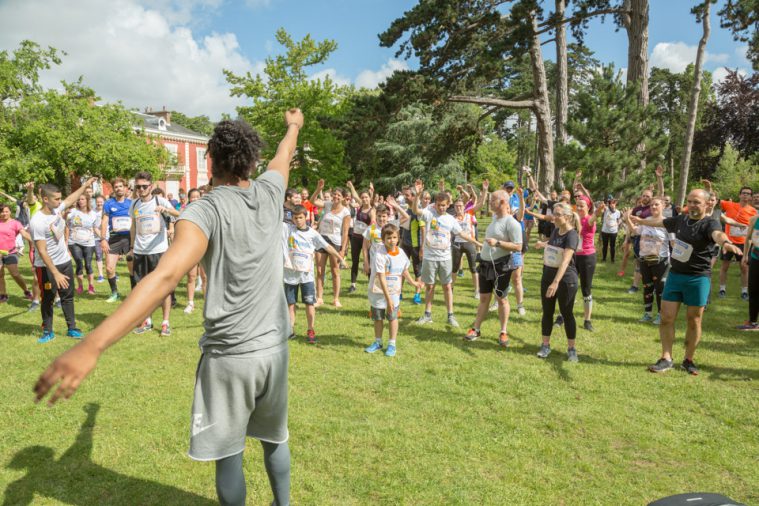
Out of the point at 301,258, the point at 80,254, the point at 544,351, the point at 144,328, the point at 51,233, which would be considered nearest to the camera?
the point at 544,351

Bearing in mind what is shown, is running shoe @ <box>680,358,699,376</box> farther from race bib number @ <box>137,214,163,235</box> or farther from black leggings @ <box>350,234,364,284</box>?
race bib number @ <box>137,214,163,235</box>

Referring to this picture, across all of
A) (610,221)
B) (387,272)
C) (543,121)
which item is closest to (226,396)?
(387,272)

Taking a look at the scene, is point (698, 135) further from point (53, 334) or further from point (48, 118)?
point (48, 118)

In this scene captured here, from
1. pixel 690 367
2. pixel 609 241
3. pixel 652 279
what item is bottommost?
pixel 690 367

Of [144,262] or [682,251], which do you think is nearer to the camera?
[682,251]

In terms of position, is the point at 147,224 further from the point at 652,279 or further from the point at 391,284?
the point at 652,279

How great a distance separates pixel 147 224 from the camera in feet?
22.9

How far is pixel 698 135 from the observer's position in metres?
32.6

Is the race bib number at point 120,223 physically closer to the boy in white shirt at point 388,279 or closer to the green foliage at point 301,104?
the boy in white shirt at point 388,279

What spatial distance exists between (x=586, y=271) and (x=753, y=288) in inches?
108

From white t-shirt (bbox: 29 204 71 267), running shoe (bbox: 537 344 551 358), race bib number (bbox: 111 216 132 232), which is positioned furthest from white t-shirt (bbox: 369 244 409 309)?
race bib number (bbox: 111 216 132 232)

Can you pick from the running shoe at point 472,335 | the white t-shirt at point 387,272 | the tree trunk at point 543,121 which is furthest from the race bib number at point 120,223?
the tree trunk at point 543,121

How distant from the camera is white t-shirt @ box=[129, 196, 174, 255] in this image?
6969mm

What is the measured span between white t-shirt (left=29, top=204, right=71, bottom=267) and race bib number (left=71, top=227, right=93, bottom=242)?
256 cm
